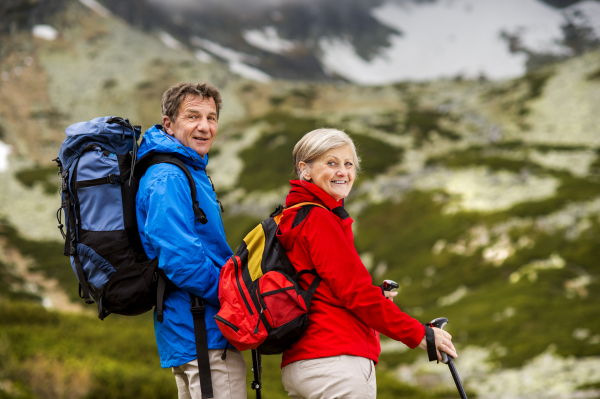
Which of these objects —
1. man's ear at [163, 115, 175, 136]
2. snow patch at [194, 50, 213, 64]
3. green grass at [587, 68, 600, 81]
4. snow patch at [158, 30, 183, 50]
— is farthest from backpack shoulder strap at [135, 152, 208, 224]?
snow patch at [158, 30, 183, 50]

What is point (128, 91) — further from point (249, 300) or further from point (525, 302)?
point (249, 300)

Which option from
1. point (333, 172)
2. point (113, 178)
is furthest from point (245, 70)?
point (333, 172)

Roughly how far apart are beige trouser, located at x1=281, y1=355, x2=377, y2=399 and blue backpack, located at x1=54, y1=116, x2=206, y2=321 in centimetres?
130

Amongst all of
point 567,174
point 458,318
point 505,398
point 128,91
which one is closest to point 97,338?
point 505,398

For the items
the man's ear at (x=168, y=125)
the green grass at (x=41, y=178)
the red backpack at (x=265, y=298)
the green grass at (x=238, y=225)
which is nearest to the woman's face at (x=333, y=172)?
the red backpack at (x=265, y=298)

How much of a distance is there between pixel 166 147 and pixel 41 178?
7135cm

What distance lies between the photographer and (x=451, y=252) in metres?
39.4

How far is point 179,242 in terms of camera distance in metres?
3.77

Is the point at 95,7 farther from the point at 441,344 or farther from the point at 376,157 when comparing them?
the point at 441,344

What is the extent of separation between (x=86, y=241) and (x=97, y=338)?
1650 centimetres

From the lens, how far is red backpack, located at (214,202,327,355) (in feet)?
11.5

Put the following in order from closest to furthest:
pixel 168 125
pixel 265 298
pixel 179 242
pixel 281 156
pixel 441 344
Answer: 1. pixel 265 298
2. pixel 441 344
3. pixel 179 242
4. pixel 168 125
5. pixel 281 156

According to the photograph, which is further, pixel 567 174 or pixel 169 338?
pixel 567 174

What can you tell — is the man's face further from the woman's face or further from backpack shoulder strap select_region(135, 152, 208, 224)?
the woman's face
